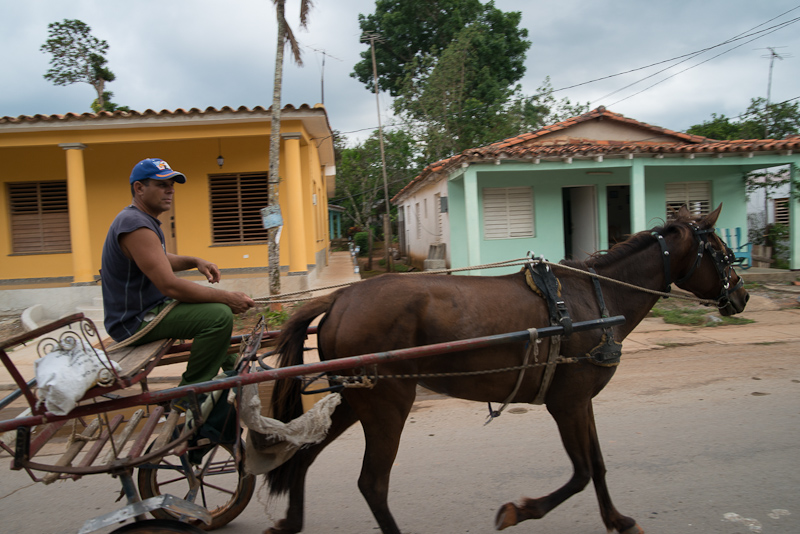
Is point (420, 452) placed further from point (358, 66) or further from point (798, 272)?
point (358, 66)

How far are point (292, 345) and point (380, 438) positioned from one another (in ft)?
2.39

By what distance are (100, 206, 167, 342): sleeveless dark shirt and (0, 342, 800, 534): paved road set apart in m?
1.47

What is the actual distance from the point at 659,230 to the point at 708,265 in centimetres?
41

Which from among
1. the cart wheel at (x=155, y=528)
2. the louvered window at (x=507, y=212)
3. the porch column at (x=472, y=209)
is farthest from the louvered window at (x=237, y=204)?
the cart wheel at (x=155, y=528)

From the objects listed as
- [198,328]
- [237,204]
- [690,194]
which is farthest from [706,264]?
[690,194]

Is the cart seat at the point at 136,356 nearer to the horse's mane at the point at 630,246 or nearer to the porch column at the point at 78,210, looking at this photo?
the horse's mane at the point at 630,246

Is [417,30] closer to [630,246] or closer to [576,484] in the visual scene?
[630,246]

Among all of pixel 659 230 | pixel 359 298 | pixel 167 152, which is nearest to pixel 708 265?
pixel 659 230

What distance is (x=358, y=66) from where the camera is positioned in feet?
114

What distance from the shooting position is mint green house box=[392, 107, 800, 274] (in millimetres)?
11164

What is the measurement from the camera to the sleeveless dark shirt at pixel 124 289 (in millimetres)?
2656

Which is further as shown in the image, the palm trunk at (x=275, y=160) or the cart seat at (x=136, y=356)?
the palm trunk at (x=275, y=160)

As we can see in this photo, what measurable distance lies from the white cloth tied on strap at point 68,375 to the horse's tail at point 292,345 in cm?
90

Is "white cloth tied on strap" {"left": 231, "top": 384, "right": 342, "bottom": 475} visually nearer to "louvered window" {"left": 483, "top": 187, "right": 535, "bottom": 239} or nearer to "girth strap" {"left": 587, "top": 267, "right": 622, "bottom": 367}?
"girth strap" {"left": 587, "top": 267, "right": 622, "bottom": 367}
